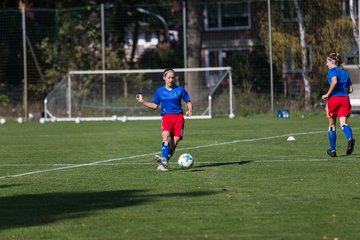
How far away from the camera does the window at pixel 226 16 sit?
1764 inches

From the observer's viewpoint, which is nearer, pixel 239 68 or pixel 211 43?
pixel 239 68

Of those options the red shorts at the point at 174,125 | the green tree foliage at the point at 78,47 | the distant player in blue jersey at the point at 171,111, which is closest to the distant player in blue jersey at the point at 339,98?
the distant player in blue jersey at the point at 171,111

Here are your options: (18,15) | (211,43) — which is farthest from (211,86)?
(211,43)

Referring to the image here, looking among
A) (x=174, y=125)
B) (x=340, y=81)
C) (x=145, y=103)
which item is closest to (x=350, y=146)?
(x=340, y=81)

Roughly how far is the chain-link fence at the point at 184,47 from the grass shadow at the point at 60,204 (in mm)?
24206

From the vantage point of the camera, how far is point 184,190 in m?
13.2

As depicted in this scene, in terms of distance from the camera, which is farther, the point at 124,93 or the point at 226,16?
the point at 226,16

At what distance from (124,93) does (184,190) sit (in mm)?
24093

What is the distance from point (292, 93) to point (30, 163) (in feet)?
66.0

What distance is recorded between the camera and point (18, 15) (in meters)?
39.8

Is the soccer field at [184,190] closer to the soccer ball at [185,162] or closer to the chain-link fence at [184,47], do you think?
the soccer ball at [185,162]

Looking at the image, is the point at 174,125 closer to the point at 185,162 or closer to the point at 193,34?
the point at 185,162

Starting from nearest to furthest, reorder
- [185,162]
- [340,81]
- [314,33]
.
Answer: [185,162] → [340,81] → [314,33]

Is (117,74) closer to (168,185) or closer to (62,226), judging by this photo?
(168,185)
